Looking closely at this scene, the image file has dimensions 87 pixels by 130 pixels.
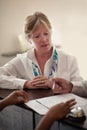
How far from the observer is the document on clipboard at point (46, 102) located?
1.23 m

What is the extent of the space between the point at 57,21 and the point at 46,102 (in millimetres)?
2760

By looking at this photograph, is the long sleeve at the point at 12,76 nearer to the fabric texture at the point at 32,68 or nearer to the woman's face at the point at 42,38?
the fabric texture at the point at 32,68

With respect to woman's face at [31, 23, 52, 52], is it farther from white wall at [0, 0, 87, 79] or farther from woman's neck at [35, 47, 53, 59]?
white wall at [0, 0, 87, 79]

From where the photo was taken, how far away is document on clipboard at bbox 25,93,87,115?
123 cm

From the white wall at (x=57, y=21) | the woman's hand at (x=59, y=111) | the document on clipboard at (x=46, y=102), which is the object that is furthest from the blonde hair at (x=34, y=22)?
the white wall at (x=57, y=21)

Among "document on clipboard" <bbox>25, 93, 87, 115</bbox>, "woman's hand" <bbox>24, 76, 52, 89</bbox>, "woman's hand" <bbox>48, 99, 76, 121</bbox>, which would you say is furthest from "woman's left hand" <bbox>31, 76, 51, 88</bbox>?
"woman's hand" <bbox>48, 99, 76, 121</bbox>

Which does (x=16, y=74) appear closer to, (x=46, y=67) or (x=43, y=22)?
(x=46, y=67)

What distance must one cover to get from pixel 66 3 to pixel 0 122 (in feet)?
9.15

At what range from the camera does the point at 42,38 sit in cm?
188

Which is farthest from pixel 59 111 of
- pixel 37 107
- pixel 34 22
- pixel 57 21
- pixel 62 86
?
pixel 57 21

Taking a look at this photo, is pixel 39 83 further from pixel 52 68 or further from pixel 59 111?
pixel 59 111

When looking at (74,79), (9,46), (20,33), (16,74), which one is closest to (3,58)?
(9,46)

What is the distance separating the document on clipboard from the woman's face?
0.53 metres

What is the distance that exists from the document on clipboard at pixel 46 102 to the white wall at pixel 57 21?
2.15 metres
